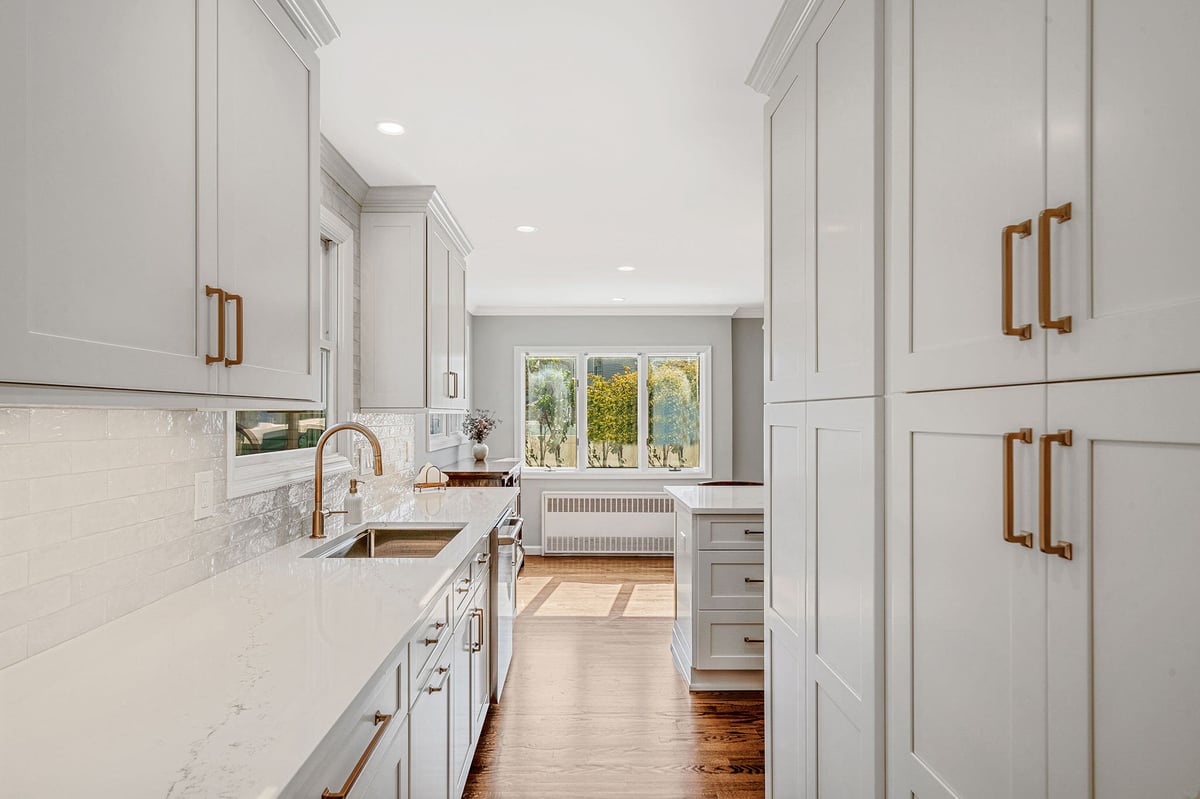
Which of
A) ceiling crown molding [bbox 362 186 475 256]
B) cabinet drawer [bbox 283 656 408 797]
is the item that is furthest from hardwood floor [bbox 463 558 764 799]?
ceiling crown molding [bbox 362 186 475 256]

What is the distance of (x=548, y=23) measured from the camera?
1859 millimetres

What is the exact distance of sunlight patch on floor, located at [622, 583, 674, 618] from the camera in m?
4.70

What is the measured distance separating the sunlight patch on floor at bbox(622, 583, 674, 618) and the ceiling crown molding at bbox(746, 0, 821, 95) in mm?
3615

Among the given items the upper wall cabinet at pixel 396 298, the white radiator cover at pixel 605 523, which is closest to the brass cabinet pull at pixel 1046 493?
the upper wall cabinet at pixel 396 298

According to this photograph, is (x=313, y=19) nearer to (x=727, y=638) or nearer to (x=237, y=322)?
(x=237, y=322)

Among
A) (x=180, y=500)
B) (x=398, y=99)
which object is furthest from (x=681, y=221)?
(x=180, y=500)

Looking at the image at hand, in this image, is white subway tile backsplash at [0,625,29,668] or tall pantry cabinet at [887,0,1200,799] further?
white subway tile backsplash at [0,625,29,668]

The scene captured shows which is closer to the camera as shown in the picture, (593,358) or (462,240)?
(462,240)

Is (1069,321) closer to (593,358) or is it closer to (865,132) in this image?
(865,132)

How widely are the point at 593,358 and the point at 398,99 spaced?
15.6 ft

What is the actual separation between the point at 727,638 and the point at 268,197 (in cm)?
284

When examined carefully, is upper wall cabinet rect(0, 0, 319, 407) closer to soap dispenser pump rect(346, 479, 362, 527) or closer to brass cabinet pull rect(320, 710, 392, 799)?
brass cabinet pull rect(320, 710, 392, 799)

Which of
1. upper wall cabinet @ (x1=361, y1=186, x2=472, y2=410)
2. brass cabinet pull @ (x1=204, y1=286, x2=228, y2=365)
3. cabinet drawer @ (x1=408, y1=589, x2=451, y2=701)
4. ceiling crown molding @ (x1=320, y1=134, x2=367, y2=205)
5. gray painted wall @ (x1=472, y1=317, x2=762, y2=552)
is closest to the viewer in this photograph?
brass cabinet pull @ (x1=204, y1=286, x2=228, y2=365)

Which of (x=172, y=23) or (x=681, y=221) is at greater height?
(x=681, y=221)
